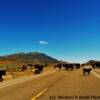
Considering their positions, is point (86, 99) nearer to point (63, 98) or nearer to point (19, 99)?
point (63, 98)

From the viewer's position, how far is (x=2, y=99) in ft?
47.2

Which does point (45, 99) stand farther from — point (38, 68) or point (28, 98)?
point (38, 68)

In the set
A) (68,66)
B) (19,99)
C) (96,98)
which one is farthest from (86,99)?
(68,66)

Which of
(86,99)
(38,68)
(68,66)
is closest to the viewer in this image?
(86,99)

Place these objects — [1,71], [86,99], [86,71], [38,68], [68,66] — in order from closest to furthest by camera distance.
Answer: [86,99] → [1,71] → [86,71] → [38,68] → [68,66]

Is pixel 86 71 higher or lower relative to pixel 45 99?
higher

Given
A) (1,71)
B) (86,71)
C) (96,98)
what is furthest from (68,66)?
(96,98)

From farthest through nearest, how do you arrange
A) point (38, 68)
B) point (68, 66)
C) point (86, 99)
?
1. point (68, 66)
2. point (38, 68)
3. point (86, 99)

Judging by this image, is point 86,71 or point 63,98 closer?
point 63,98

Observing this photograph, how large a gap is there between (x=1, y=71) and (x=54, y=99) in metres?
18.6

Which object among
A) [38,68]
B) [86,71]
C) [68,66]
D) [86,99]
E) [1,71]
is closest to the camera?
[86,99]

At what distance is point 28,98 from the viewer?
14.8 meters

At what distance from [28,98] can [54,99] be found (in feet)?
4.30

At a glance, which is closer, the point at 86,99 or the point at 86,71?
the point at 86,99
